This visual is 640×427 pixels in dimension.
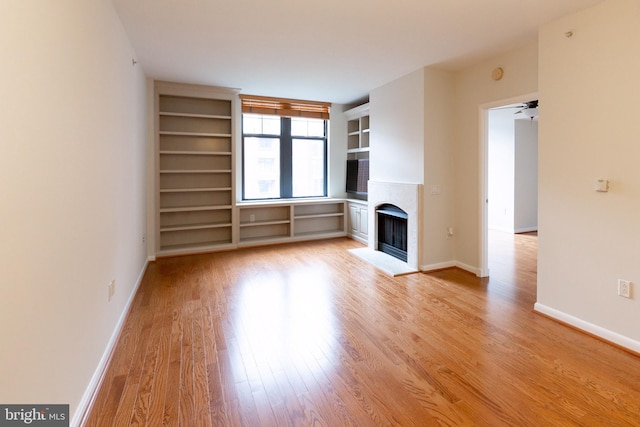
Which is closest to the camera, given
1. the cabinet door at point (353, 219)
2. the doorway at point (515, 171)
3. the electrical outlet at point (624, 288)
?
the electrical outlet at point (624, 288)

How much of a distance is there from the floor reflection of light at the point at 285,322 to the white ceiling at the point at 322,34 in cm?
265

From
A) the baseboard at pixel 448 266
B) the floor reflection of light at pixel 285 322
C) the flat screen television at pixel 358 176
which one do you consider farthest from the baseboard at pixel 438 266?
the flat screen television at pixel 358 176

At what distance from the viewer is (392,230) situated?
491cm

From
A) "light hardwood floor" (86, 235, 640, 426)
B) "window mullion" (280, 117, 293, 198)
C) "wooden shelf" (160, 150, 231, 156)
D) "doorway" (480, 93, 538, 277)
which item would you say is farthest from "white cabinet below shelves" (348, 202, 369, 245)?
"doorway" (480, 93, 538, 277)

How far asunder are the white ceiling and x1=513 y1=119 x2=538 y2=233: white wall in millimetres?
4003

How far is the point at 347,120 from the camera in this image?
21.4 feet

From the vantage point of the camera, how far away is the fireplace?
463cm

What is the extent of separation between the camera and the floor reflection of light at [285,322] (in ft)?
7.36

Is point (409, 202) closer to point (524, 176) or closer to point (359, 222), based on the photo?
point (359, 222)

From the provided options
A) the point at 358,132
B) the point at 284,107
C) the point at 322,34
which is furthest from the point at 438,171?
the point at 284,107

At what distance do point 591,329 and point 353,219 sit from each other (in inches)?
161

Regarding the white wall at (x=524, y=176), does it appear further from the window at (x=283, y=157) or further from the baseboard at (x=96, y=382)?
the baseboard at (x=96, y=382)

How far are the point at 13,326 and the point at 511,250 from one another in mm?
6094

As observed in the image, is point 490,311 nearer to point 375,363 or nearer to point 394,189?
point 375,363
